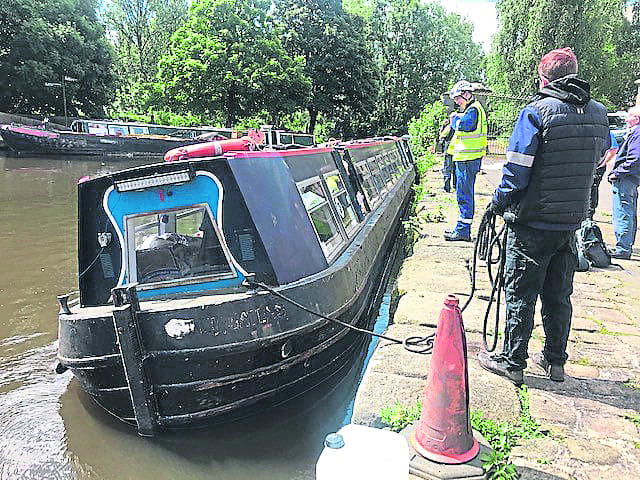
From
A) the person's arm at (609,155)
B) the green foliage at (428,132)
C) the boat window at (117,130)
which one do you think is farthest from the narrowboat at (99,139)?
the person's arm at (609,155)

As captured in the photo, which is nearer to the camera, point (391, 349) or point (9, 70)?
point (391, 349)

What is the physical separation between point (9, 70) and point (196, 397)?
34752mm

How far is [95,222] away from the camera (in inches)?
170

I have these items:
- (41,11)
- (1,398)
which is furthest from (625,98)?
(1,398)

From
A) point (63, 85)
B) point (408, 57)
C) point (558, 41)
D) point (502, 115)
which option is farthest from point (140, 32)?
point (558, 41)

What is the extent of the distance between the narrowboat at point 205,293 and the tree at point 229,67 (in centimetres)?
2768

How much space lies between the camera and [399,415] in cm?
296

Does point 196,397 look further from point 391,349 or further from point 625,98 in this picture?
point 625,98

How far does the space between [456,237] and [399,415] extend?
4390 mm

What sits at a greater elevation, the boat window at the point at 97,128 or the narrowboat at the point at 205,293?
the boat window at the point at 97,128

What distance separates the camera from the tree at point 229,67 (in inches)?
1206

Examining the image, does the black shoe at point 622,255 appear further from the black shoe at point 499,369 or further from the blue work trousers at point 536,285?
the black shoe at point 499,369

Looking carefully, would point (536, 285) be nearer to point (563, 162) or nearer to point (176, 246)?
point (563, 162)

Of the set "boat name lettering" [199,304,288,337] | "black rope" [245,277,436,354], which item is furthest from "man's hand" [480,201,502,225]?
"boat name lettering" [199,304,288,337]
